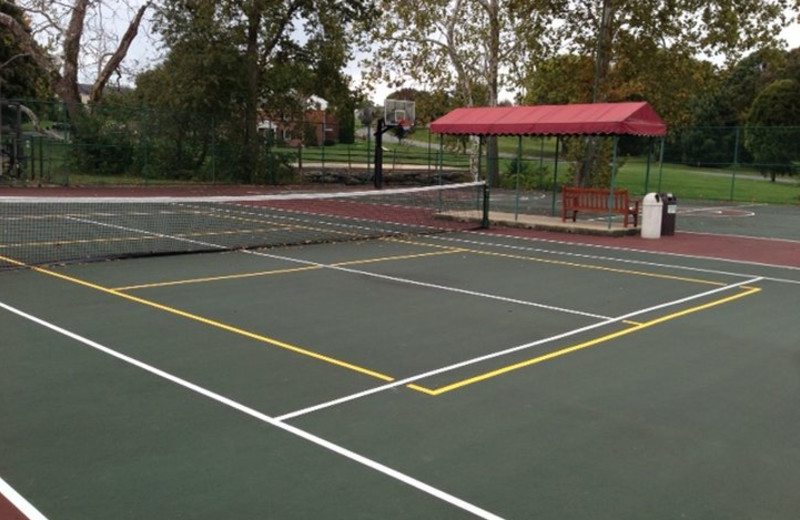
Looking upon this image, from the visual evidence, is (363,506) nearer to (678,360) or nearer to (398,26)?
(678,360)

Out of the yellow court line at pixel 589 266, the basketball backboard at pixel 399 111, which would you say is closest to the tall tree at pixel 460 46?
the basketball backboard at pixel 399 111

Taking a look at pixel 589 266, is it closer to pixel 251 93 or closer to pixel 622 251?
pixel 622 251

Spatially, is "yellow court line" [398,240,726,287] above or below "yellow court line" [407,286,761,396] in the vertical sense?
above

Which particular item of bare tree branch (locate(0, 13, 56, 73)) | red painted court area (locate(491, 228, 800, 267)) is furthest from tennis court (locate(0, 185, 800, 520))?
bare tree branch (locate(0, 13, 56, 73))

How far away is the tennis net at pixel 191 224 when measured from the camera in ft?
45.7

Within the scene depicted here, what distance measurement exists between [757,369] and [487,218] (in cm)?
1329

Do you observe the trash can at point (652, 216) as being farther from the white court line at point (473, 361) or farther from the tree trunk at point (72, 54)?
the tree trunk at point (72, 54)

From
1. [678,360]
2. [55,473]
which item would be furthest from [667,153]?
[55,473]

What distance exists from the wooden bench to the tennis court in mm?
8094

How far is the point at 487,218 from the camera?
803 inches

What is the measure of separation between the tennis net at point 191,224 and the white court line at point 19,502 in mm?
8438

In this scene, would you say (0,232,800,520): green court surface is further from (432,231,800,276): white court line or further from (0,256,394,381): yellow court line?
(432,231,800,276): white court line

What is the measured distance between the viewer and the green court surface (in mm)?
4465

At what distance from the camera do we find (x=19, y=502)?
423 cm
